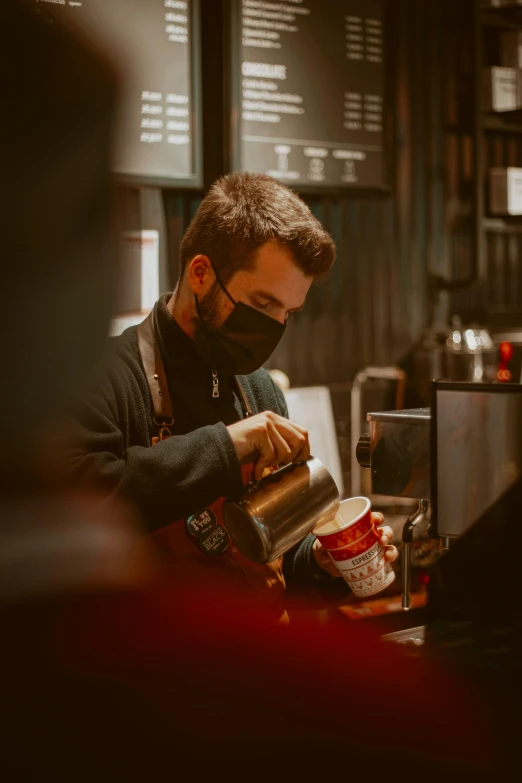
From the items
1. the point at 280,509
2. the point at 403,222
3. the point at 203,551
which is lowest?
the point at 203,551

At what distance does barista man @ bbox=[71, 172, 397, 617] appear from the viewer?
1397 mm

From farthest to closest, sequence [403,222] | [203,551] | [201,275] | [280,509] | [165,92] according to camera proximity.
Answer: [403,222] → [165,92] → [201,275] → [203,551] → [280,509]

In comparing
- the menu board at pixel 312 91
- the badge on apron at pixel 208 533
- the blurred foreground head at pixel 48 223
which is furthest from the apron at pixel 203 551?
the menu board at pixel 312 91

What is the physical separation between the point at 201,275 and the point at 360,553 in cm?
62

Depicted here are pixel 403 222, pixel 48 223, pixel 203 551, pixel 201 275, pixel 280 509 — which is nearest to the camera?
pixel 48 223

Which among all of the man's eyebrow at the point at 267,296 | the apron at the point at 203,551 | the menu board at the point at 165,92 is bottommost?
the apron at the point at 203,551

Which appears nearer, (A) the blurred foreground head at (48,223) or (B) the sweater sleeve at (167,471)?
(A) the blurred foreground head at (48,223)

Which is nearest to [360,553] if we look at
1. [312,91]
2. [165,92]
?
[165,92]

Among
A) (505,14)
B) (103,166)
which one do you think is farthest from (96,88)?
(505,14)

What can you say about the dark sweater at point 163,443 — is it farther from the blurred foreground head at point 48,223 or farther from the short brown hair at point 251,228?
the blurred foreground head at point 48,223

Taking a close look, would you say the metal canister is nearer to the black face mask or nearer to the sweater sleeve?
the sweater sleeve

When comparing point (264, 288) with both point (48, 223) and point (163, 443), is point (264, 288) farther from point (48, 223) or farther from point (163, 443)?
point (48, 223)

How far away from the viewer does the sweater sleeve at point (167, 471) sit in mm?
1349

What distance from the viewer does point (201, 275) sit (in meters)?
1.65
